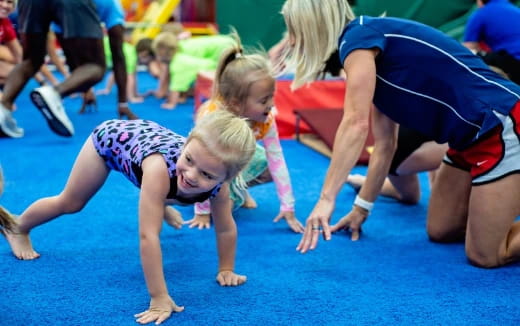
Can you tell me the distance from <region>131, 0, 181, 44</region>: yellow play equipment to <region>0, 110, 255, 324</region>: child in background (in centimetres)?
798

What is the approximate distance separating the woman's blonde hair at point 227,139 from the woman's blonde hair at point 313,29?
513 mm

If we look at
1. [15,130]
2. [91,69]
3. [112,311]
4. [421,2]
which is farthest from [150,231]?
[421,2]

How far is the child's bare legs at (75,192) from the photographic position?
1.96 meters

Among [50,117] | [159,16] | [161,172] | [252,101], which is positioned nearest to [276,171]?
[252,101]

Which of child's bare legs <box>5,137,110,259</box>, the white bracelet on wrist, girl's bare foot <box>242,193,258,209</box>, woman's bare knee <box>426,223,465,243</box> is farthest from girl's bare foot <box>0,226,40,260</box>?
woman's bare knee <box>426,223,465,243</box>

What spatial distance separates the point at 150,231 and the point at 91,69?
9.27 ft

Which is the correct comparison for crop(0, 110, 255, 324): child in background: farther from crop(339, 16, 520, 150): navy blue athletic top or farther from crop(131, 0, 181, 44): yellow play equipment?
crop(131, 0, 181, 44): yellow play equipment

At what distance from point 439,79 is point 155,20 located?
28.8 feet

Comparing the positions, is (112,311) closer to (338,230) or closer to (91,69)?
(338,230)

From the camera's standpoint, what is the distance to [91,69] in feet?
14.0

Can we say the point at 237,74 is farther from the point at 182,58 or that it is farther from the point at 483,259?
the point at 182,58

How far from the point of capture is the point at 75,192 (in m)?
1.98

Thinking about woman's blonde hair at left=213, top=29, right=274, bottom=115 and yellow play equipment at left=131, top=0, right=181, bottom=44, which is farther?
yellow play equipment at left=131, top=0, right=181, bottom=44

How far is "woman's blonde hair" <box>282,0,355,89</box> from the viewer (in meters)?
2.03
